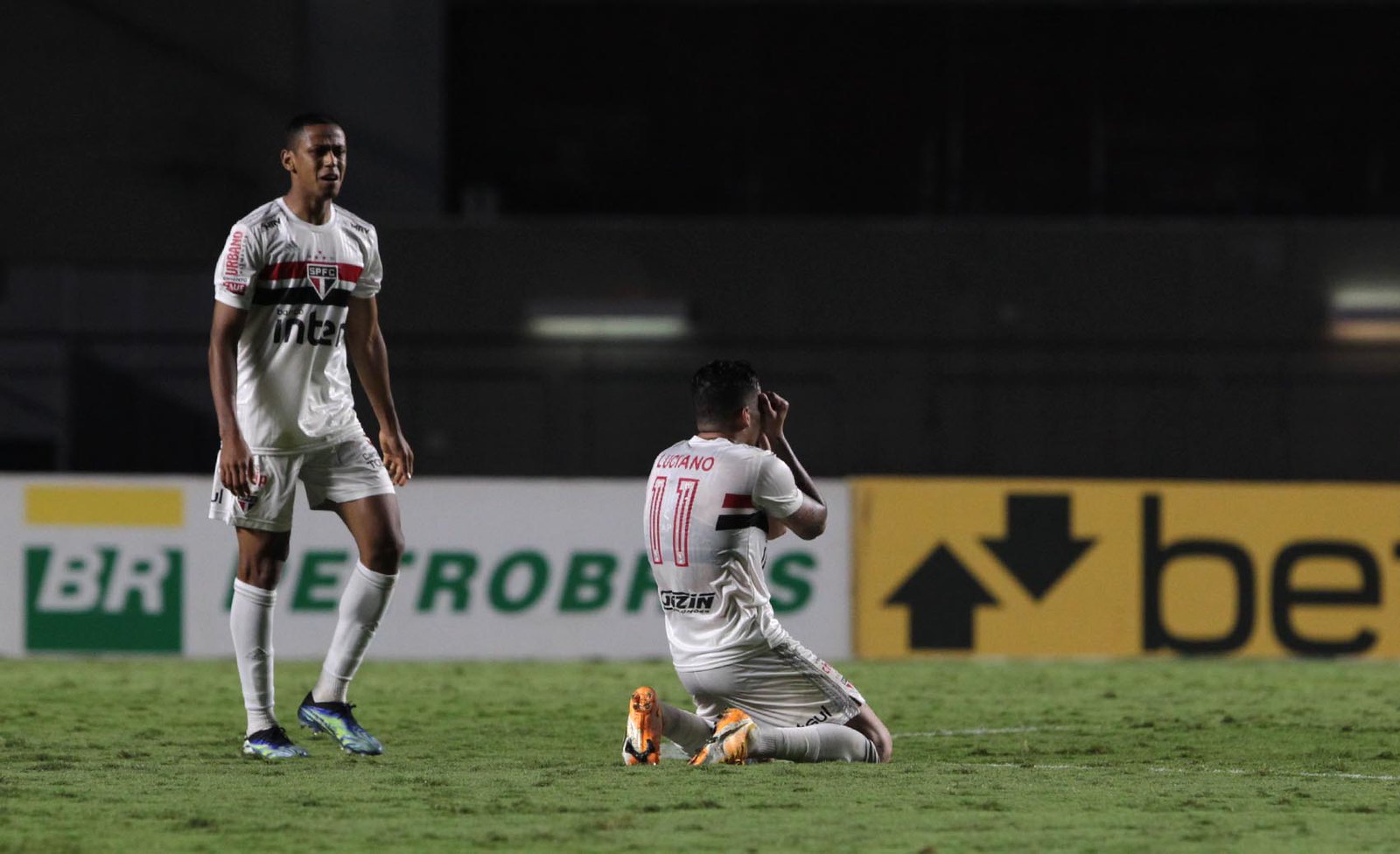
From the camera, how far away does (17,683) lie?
1029 centimetres

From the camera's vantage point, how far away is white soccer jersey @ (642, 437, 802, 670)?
6438 mm

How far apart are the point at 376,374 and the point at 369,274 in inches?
13.6

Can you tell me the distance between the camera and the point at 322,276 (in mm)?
6586

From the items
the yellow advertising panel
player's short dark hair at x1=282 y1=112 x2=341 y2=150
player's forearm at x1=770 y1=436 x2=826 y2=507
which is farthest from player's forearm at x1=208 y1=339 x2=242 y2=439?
the yellow advertising panel

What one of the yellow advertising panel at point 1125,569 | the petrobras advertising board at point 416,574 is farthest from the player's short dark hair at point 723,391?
the yellow advertising panel at point 1125,569

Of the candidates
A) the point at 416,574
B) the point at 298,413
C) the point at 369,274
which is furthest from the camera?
the point at 416,574

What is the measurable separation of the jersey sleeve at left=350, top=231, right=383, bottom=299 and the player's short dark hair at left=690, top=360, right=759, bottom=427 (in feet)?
3.69

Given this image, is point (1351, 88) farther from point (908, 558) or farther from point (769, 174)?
point (908, 558)

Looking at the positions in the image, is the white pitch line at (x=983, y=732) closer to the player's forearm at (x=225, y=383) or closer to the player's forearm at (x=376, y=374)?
the player's forearm at (x=376, y=374)

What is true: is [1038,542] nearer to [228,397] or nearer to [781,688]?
[781,688]

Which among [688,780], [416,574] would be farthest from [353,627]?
[416,574]

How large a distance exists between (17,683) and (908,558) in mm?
5421

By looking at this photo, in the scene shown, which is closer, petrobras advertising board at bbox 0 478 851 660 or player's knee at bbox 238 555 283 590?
player's knee at bbox 238 555 283 590

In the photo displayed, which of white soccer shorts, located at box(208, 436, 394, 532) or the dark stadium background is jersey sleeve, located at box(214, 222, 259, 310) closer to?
white soccer shorts, located at box(208, 436, 394, 532)
